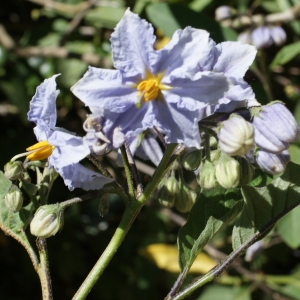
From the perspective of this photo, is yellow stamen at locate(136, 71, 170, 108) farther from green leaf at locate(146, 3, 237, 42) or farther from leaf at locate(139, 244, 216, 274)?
leaf at locate(139, 244, 216, 274)

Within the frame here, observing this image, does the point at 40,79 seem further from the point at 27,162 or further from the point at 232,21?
the point at 27,162

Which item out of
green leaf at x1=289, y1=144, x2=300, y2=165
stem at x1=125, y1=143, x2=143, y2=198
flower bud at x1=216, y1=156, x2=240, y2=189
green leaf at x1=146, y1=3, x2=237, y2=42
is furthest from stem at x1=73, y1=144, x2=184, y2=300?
green leaf at x1=146, y1=3, x2=237, y2=42

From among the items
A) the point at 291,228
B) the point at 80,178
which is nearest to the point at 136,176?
the point at 80,178

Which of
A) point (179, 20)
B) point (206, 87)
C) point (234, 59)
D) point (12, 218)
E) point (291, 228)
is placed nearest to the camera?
point (206, 87)

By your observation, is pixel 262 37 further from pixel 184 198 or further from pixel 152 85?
pixel 152 85

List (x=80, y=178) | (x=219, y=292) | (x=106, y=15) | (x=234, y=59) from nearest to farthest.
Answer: (x=80, y=178)
(x=234, y=59)
(x=106, y=15)
(x=219, y=292)

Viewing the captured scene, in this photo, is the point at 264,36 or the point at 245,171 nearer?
the point at 245,171

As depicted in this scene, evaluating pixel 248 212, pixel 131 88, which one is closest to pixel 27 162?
pixel 131 88
